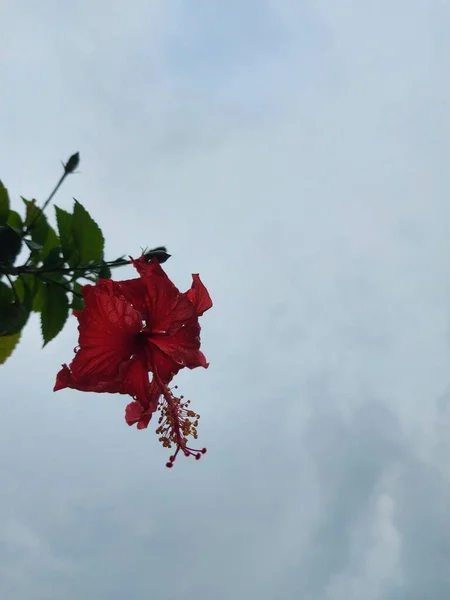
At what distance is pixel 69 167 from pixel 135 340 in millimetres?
711

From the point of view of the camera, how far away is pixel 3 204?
216cm

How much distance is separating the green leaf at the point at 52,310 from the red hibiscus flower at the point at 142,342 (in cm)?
31

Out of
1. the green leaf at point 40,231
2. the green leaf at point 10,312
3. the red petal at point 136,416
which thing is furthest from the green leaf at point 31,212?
the red petal at point 136,416

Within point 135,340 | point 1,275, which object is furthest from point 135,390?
point 1,275

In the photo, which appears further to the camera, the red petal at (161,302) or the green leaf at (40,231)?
the green leaf at (40,231)

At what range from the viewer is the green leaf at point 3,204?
216 cm

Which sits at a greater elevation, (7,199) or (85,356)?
(7,199)

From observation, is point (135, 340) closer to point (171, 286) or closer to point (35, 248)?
point (171, 286)

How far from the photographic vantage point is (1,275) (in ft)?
6.66

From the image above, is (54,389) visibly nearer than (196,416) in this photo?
Yes

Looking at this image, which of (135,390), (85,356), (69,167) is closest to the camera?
(85,356)

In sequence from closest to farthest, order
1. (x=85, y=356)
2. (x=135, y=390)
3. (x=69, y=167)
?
(x=85, y=356), (x=135, y=390), (x=69, y=167)

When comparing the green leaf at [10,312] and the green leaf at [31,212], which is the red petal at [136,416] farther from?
the green leaf at [31,212]

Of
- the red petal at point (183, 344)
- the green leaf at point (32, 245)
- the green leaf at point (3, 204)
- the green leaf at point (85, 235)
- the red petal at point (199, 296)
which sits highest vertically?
the green leaf at point (85, 235)
